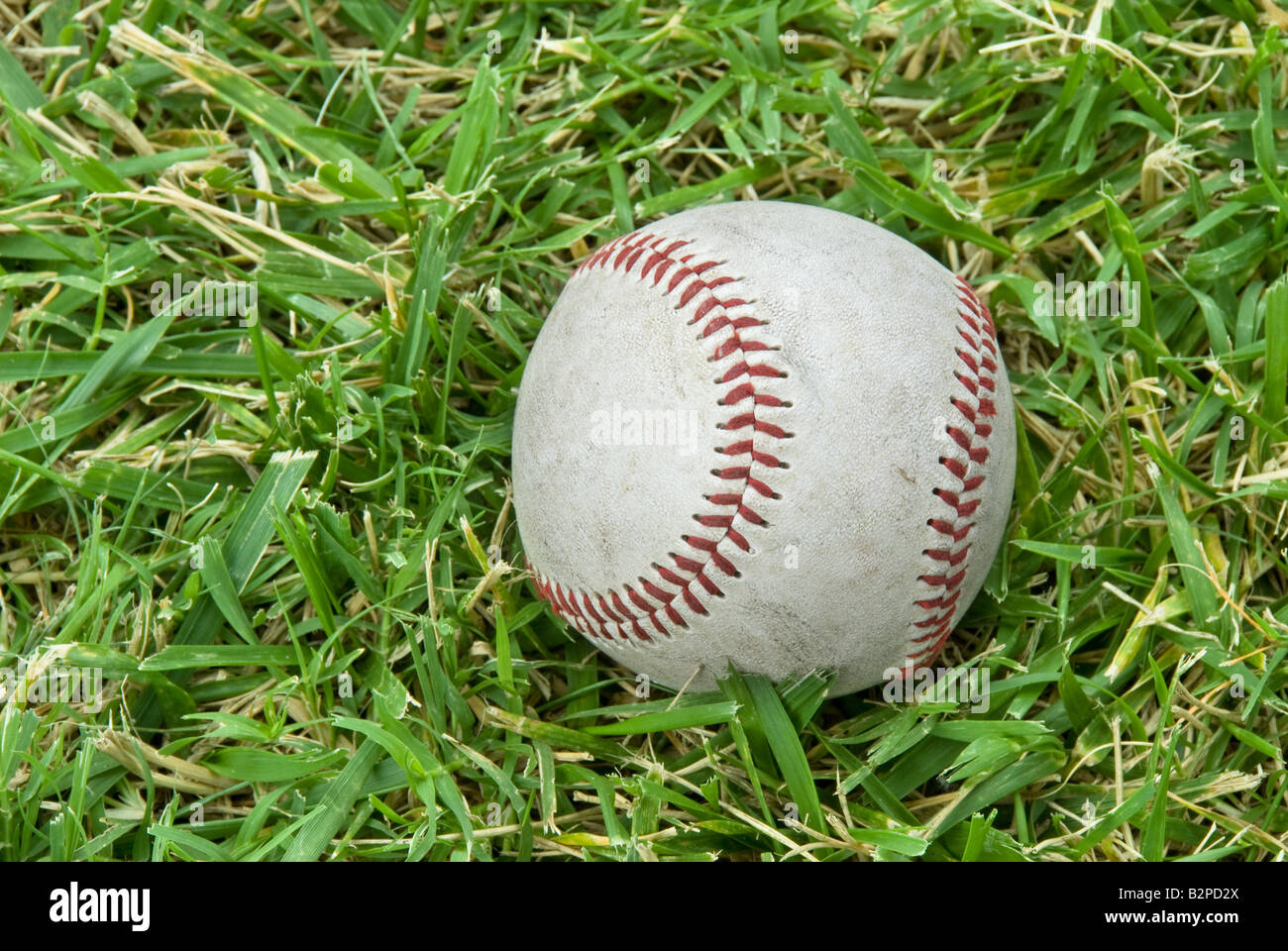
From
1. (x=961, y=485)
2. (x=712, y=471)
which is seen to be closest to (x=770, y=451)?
(x=712, y=471)

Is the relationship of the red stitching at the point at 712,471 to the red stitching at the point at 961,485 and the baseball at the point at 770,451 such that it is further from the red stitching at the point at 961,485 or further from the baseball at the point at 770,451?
the red stitching at the point at 961,485

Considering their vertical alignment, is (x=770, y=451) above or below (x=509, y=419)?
above

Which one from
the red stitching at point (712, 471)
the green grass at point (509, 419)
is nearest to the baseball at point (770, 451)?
the red stitching at point (712, 471)

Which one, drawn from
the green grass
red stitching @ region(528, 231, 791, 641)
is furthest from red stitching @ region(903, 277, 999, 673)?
red stitching @ region(528, 231, 791, 641)

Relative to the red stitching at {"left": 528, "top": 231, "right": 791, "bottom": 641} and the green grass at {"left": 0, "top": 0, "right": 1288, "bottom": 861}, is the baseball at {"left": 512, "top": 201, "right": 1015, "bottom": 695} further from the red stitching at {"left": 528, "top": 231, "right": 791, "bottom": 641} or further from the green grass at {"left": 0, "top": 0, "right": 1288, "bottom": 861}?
the green grass at {"left": 0, "top": 0, "right": 1288, "bottom": 861}

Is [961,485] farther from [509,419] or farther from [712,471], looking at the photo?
[509,419]

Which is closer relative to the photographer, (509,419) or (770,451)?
(770,451)

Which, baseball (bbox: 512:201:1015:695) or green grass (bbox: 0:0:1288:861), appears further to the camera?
green grass (bbox: 0:0:1288:861)
